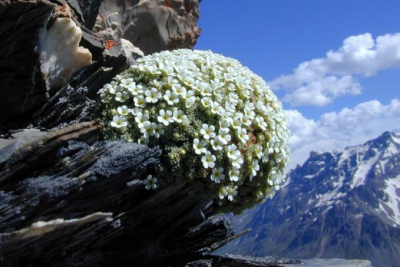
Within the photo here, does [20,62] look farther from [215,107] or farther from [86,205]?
[215,107]

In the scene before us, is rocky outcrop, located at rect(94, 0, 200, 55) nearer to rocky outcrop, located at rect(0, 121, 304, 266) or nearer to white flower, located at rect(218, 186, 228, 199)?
rocky outcrop, located at rect(0, 121, 304, 266)

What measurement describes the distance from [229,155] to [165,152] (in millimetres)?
1378

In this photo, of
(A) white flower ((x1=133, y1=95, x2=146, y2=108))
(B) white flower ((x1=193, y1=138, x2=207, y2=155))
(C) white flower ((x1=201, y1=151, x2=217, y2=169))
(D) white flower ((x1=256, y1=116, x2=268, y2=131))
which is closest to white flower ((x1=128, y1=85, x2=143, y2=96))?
(A) white flower ((x1=133, y1=95, x2=146, y2=108))

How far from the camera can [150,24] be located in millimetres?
25641

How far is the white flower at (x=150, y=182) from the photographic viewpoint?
9559mm

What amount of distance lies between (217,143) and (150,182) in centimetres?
168

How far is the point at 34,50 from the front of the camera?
33.0ft

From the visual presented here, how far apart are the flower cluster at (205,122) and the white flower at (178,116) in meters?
0.02

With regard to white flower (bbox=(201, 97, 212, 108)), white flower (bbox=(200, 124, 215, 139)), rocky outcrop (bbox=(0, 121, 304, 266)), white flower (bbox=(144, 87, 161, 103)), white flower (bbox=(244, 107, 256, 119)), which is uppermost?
white flower (bbox=(144, 87, 161, 103))

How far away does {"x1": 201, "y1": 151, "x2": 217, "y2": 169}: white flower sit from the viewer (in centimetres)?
970

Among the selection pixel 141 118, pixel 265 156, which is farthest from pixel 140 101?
pixel 265 156

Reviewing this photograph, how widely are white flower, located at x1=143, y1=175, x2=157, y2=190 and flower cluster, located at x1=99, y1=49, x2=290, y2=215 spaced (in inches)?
2.0

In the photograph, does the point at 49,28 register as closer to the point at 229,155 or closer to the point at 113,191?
the point at 113,191

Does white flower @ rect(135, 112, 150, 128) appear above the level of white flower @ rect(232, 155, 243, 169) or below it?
above
